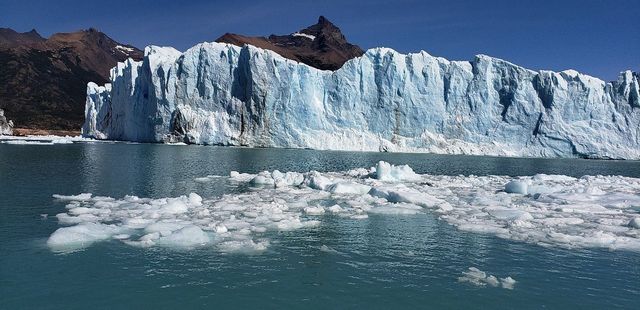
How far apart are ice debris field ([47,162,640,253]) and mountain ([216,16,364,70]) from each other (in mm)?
→ 82539

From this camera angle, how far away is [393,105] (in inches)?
2114

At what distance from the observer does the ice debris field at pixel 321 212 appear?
10000 millimetres

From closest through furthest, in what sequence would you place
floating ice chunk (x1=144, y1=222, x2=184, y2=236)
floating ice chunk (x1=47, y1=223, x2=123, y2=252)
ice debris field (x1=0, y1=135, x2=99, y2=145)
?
1. floating ice chunk (x1=47, y1=223, x2=123, y2=252)
2. floating ice chunk (x1=144, y1=222, x2=184, y2=236)
3. ice debris field (x1=0, y1=135, x2=99, y2=145)

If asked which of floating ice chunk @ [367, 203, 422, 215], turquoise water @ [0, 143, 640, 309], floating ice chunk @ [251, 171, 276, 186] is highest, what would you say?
floating ice chunk @ [251, 171, 276, 186]

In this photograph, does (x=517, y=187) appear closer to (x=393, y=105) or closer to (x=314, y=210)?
(x=314, y=210)

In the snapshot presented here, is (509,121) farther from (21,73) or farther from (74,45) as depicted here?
(74,45)

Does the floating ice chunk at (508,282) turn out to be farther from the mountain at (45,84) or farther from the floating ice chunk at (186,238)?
the mountain at (45,84)

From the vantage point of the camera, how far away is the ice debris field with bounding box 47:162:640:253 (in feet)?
32.8

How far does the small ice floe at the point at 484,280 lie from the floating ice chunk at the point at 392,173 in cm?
1426

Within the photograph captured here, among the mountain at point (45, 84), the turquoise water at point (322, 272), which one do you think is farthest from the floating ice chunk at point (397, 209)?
the mountain at point (45, 84)

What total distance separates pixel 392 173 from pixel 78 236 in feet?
53.4

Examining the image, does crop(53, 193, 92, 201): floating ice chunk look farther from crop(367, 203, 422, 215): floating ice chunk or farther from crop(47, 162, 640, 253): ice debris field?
crop(367, 203, 422, 215): floating ice chunk

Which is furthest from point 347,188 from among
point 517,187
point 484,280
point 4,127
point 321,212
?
point 4,127


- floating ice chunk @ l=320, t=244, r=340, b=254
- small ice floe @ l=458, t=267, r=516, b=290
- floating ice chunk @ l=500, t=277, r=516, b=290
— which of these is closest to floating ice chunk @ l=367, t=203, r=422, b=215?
floating ice chunk @ l=320, t=244, r=340, b=254
